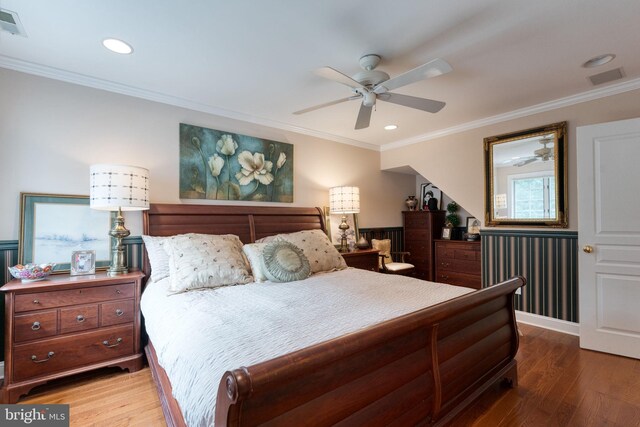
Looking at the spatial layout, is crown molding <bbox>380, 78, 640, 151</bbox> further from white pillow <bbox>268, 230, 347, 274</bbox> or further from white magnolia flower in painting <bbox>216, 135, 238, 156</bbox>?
white magnolia flower in painting <bbox>216, 135, 238, 156</bbox>

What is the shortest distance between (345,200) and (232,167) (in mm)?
1502

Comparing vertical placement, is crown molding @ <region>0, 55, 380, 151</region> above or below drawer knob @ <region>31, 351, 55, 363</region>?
above

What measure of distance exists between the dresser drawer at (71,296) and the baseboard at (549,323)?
4100 mm

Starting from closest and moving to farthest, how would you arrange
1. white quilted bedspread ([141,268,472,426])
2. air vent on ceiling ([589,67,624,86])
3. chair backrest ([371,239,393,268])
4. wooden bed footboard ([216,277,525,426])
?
1. wooden bed footboard ([216,277,525,426])
2. white quilted bedspread ([141,268,472,426])
3. air vent on ceiling ([589,67,624,86])
4. chair backrest ([371,239,393,268])

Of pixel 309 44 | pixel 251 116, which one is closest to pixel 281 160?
pixel 251 116

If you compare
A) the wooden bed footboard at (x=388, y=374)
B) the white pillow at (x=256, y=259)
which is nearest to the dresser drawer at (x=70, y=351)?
the white pillow at (x=256, y=259)

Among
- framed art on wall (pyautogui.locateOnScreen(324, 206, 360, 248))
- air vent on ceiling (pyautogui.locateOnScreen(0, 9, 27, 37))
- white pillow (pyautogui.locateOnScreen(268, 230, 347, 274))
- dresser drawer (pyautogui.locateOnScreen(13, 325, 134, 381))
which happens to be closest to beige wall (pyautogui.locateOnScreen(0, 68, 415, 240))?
air vent on ceiling (pyautogui.locateOnScreen(0, 9, 27, 37))

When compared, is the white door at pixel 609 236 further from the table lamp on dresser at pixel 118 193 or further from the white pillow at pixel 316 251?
the table lamp on dresser at pixel 118 193

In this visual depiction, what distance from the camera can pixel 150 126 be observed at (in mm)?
2908

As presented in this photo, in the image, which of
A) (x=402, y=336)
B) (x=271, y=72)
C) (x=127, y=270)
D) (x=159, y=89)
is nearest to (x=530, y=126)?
(x=271, y=72)

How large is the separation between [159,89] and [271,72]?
3.84 ft

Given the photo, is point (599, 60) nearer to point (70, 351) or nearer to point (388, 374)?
point (388, 374)

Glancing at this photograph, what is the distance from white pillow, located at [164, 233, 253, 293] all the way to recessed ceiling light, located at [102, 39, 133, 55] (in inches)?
57.4
